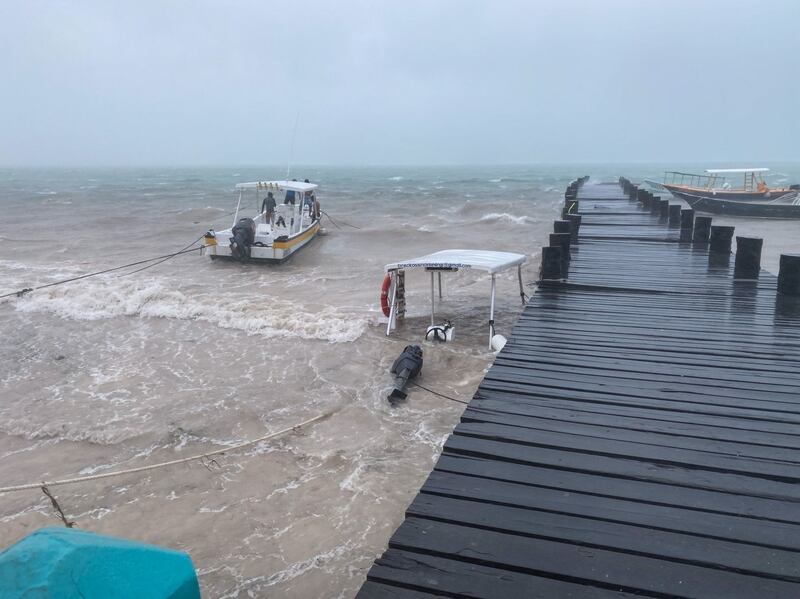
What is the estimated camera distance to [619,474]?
321 centimetres

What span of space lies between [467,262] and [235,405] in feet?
14.6

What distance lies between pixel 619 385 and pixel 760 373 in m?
1.25

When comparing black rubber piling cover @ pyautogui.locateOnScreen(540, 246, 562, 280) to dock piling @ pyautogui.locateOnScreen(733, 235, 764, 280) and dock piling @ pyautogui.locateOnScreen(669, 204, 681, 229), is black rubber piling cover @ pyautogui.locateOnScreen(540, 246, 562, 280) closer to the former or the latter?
dock piling @ pyautogui.locateOnScreen(733, 235, 764, 280)

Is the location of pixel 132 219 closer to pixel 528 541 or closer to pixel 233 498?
pixel 233 498

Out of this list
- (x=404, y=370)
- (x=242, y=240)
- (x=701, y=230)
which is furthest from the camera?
(x=242, y=240)

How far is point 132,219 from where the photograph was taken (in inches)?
1422

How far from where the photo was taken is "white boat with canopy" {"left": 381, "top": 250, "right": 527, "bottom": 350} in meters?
9.97

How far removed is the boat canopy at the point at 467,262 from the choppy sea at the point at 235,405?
157cm

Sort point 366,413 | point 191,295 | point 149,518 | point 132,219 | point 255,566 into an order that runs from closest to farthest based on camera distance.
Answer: point 255,566, point 149,518, point 366,413, point 191,295, point 132,219

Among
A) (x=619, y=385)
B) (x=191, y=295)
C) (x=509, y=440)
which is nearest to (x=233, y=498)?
(x=509, y=440)

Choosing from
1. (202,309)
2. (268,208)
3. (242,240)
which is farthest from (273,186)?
(202,309)

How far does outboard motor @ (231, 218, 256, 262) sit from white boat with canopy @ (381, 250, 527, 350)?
351 inches

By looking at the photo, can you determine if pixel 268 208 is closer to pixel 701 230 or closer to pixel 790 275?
pixel 701 230

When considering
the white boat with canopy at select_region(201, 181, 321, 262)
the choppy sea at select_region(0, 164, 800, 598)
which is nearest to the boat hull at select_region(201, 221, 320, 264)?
the white boat with canopy at select_region(201, 181, 321, 262)
